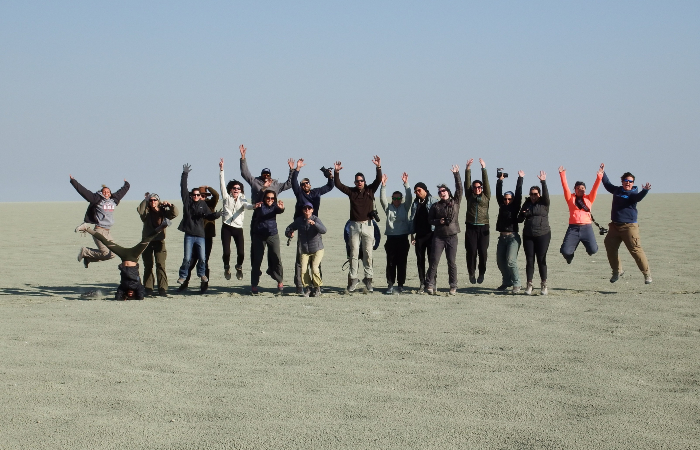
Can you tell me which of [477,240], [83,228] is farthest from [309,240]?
[83,228]

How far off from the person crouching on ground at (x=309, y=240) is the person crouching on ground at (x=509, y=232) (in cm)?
285

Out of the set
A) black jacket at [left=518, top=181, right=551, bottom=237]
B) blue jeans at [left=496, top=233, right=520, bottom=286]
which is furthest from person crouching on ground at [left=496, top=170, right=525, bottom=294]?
black jacket at [left=518, top=181, right=551, bottom=237]

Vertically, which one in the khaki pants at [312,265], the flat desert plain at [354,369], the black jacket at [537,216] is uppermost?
the black jacket at [537,216]

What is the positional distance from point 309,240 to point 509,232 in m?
3.25

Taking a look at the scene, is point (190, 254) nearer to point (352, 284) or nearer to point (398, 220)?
point (352, 284)

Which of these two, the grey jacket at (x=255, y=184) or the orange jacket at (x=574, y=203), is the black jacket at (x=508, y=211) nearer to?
the orange jacket at (x=574, y=203)

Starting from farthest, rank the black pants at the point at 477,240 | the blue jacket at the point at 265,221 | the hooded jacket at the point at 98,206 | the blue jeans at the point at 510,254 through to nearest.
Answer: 1. the hooded jacket at the point at 98,206
2. the black pants at the point at 477,240
3. the blue jeans at the point at 510,254
4. the blue jacket at the point at 265,221

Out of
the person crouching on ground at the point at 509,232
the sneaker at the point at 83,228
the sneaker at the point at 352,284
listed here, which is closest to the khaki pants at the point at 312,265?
the sneaker at the point at 352,284

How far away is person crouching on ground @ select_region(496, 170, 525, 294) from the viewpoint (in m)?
12.7

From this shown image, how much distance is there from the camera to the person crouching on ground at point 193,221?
42.3 ft

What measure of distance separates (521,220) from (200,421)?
300 inches

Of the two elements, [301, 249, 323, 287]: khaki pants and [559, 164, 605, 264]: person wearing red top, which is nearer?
[301, 249, 323, 287]: khaki pants

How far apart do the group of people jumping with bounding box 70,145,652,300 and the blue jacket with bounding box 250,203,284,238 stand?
0.02 m

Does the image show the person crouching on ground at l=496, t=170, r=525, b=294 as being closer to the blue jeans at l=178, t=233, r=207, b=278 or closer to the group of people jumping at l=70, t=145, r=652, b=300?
the group of people jumping at l=70, t=145, r=652, b=300
